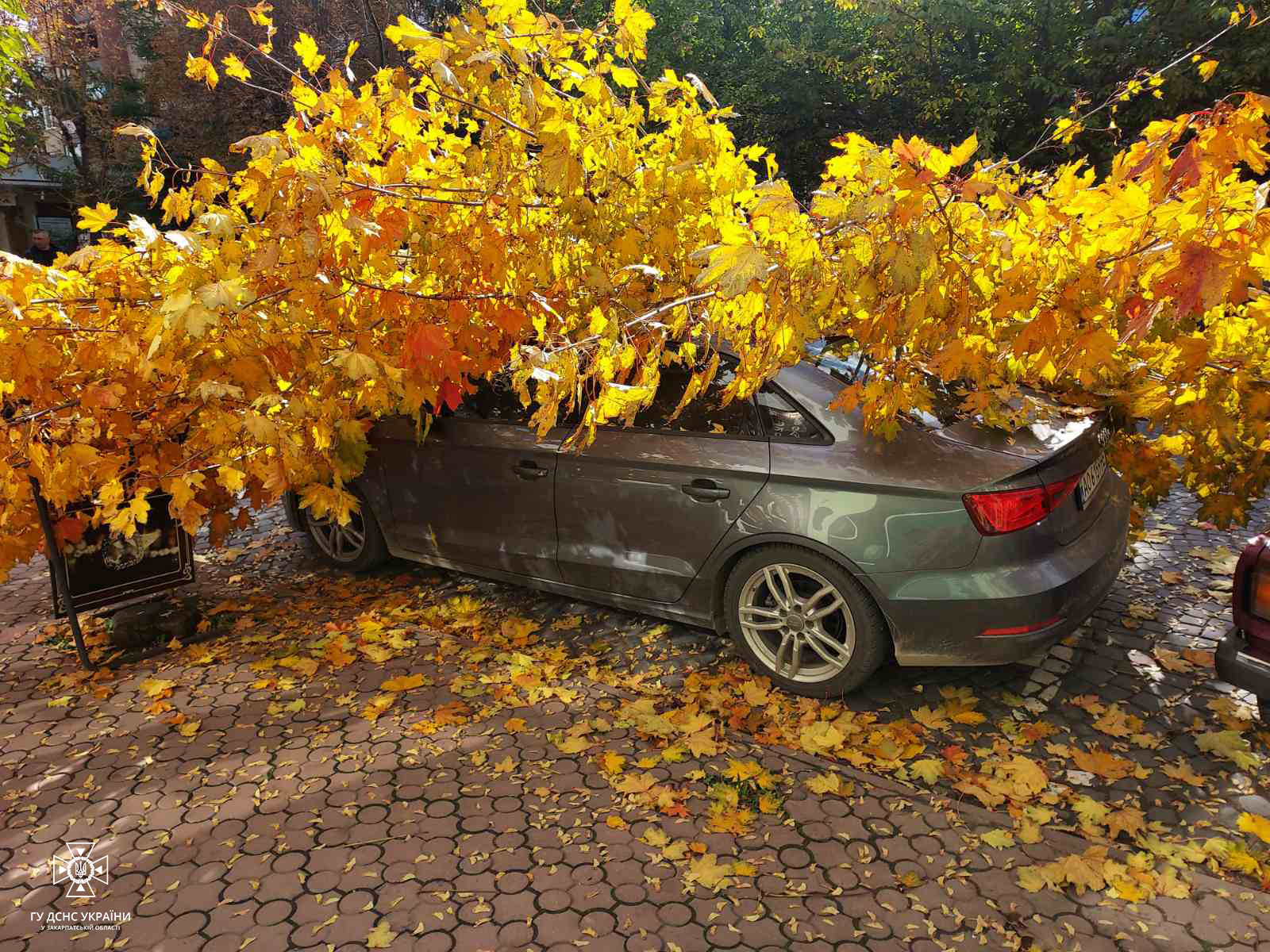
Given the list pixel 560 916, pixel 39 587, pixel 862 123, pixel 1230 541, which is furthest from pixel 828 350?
pixel 862 123

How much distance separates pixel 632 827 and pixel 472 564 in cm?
218

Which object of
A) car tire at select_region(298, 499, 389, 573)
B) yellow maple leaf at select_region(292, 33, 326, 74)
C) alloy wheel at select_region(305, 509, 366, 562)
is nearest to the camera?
yellow maple leaf at select_region(292, 33, 326, 74)

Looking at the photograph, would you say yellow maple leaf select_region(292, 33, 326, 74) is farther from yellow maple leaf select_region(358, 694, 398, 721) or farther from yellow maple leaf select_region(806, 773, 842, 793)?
yellow maple leaf select_region(806, 773, 842, 793)

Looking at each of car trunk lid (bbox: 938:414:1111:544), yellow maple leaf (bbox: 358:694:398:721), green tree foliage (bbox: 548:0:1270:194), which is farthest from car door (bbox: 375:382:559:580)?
green tree foliage (bbox: 548:0:1270:194)

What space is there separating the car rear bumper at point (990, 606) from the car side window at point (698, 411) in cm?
93

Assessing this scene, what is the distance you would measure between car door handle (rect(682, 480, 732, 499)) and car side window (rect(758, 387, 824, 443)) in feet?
1.08

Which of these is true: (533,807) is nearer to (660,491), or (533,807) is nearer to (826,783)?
Answer: (826,783)

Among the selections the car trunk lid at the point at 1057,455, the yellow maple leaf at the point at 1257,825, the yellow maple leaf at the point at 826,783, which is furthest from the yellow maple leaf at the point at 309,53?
the yellow maple leaf at the point at 1257,825

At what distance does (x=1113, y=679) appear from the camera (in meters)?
3.77

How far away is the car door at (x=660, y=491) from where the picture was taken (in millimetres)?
3727

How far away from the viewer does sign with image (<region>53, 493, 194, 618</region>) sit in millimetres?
4352

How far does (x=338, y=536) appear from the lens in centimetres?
551

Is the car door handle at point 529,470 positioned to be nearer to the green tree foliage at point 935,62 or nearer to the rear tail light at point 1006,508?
the rear tail light at point 1006,508

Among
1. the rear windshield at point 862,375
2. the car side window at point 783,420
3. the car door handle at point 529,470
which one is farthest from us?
the car door handle at point 529,470
